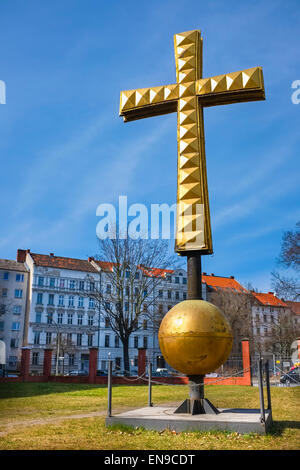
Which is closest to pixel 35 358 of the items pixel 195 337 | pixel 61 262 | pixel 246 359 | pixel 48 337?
pixel 48 337

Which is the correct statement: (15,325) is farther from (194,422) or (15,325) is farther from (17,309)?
(194,422)

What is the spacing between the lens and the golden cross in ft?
29.5

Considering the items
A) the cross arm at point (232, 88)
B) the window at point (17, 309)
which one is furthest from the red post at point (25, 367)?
the window at point (17, 309)

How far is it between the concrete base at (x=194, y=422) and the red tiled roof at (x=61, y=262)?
51.6 metres

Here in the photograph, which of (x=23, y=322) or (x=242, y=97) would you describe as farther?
(x=23, y=322)

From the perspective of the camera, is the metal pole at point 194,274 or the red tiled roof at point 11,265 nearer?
the metal pole at point 194,274

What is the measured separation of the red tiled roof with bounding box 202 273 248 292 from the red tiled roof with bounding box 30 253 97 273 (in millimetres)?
20614

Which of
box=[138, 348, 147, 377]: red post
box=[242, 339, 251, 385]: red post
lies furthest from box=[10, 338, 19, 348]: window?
box=[242, 339, 251, 385]: red post

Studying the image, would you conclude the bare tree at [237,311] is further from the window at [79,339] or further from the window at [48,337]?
the window at [48,337]

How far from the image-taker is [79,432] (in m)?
8.43

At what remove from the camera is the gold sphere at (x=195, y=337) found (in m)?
8.04
